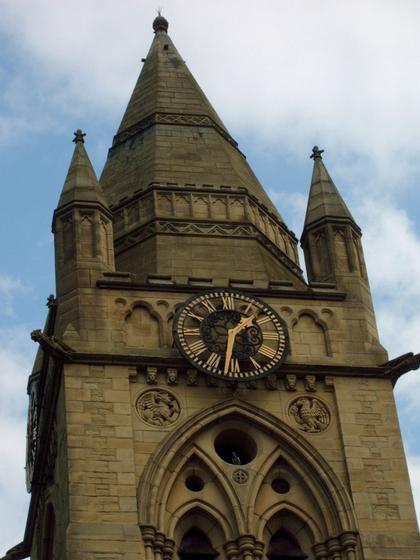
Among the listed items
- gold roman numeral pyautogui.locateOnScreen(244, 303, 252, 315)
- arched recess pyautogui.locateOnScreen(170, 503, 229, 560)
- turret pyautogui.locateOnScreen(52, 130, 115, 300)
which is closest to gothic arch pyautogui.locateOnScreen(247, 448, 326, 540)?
arched recess pyautogui.locateOnScreen(170, 503, 229, 560)

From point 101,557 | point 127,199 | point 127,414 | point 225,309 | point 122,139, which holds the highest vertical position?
point 122,139

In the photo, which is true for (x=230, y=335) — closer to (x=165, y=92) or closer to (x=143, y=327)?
(x=143, y=327)

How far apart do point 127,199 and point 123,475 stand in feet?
32.1

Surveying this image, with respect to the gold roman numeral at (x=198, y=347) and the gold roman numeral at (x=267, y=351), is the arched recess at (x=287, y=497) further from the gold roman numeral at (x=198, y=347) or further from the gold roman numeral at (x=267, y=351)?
the gold roman numeral at (x=198, y=347)

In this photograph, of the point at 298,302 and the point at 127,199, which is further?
the point at 127,199

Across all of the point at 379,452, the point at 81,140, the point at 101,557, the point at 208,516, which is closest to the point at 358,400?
the point at 379,452

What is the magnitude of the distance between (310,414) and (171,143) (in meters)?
10.1

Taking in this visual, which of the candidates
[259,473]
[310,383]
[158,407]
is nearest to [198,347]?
[158,407]

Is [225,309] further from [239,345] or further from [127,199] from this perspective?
[127,199]

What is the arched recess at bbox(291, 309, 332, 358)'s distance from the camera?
3834 cm

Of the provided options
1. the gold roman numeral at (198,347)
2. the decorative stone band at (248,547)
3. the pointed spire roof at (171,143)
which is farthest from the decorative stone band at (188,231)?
the decorative stone band at (248,547)

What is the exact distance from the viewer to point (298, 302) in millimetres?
39250

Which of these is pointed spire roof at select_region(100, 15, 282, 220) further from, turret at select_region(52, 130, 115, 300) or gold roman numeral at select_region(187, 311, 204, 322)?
gold roman numeral at select_region(187, 311, 204, 322)

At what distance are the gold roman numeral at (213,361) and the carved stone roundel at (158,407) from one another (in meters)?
0.99
